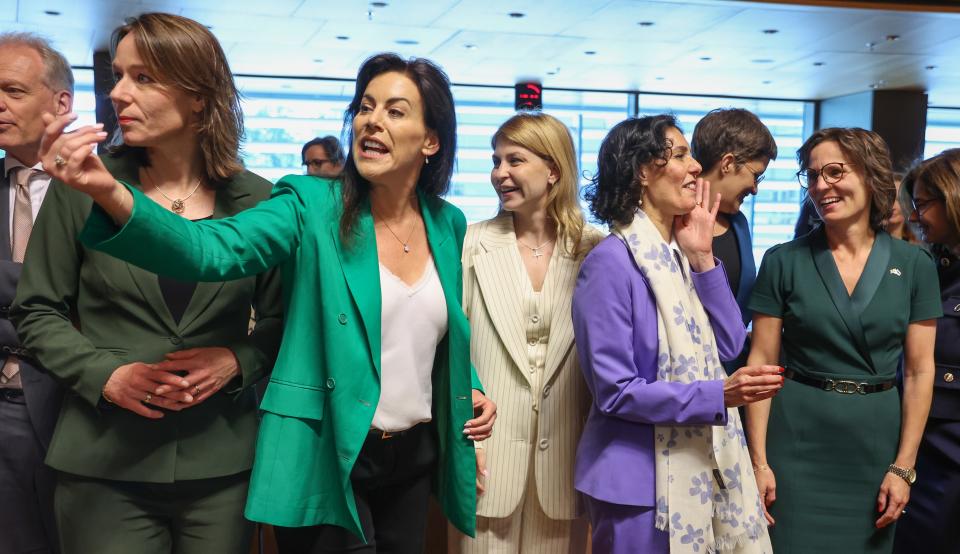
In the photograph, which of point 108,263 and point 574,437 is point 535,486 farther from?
point 108,263

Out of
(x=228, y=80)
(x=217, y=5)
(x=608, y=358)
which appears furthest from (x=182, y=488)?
(x=217, y=5)

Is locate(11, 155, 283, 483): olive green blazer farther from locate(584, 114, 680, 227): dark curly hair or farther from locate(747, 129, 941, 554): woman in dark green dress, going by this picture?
locate(747, 129, 941, 554): woman in dark green dress

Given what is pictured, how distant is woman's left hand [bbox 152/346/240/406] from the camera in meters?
1.63

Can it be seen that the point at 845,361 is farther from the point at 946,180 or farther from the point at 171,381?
the point at 171,381

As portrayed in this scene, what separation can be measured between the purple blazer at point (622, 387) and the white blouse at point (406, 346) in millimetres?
435

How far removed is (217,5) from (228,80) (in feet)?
20.0

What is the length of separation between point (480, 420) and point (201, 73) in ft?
3.05

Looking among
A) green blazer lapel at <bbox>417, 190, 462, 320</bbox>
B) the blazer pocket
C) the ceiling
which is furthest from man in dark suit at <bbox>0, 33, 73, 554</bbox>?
the ceiling

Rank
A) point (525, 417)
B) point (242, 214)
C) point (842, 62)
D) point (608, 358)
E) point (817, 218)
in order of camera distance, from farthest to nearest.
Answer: point (842, 62)
point (817, 218)
point (525, 417)
point (608, 358)
point (242, 214)

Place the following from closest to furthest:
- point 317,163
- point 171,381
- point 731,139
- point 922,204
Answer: point 171,381 → point 922,204 → point 731,139 → point 317,163

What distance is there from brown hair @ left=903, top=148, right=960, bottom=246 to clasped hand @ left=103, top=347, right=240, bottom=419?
2.13 m

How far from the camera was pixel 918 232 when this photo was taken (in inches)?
112

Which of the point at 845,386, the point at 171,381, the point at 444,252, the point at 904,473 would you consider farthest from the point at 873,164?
the point at 171,381

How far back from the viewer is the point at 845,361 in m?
2.43
